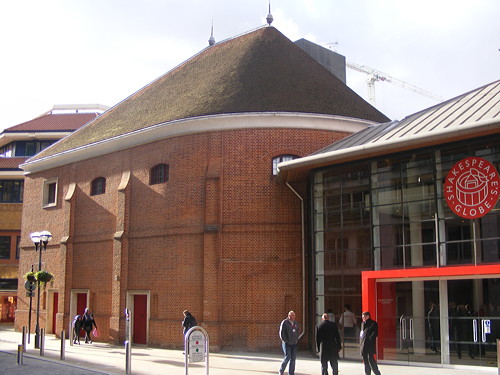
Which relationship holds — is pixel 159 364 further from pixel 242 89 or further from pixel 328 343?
pixel 242 89

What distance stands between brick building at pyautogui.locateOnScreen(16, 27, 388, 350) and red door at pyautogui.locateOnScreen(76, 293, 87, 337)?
0.28 ft

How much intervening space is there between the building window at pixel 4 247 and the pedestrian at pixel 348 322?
34914 millimetres

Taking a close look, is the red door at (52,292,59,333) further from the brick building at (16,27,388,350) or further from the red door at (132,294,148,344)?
the red door at (132,294,148,344)

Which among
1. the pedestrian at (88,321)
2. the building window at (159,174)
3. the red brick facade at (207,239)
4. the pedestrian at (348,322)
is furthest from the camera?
the pedestrian at (88,321)

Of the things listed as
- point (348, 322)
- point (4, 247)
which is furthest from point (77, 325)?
point (4, 247)

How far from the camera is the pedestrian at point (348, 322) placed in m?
22.1

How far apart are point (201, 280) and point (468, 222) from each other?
10939 mm

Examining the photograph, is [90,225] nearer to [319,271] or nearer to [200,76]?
[200,76]

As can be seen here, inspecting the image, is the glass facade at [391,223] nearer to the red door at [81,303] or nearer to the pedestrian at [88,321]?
the pedestrian at [88,321]

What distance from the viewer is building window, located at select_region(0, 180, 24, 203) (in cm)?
5208

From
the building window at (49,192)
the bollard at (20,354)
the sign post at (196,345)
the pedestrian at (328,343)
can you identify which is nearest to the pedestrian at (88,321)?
the bollard at (20,354)

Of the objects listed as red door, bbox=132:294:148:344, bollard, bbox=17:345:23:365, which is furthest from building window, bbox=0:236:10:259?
bollard, bbox=17:345:23:365

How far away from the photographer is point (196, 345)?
16.4 metres

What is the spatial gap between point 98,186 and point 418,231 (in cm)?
1750
